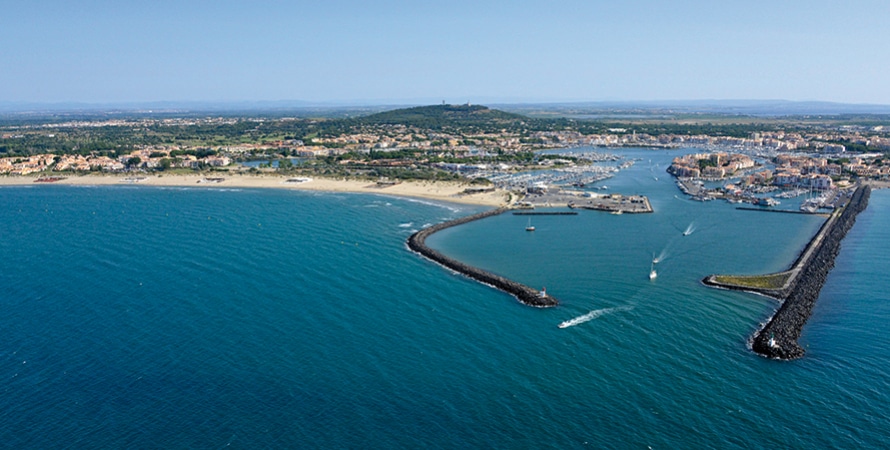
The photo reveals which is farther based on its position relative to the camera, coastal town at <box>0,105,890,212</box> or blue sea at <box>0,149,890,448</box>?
coastal town at <box>0,105,890,212</box>

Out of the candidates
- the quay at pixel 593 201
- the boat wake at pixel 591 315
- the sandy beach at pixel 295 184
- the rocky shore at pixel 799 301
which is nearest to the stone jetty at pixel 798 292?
the rocky shore at pixel 799 301

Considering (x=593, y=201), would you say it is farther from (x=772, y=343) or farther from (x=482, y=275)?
(x=772, y=343)

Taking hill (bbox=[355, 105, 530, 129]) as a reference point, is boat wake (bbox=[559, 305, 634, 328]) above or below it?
below

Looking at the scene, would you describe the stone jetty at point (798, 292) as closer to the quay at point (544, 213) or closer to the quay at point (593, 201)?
the quay at point (593, 201)

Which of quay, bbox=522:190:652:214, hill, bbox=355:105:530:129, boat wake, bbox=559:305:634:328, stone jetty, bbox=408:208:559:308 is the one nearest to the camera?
boat wake, bbox=559:305:634:328

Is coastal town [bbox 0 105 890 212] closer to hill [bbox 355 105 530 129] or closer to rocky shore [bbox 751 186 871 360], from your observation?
hill [bbox 355 105 530 129]

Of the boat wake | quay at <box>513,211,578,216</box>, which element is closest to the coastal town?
quay at <box>513,211,578,216</box>

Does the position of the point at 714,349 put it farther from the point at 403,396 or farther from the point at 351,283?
the point at 351,283
